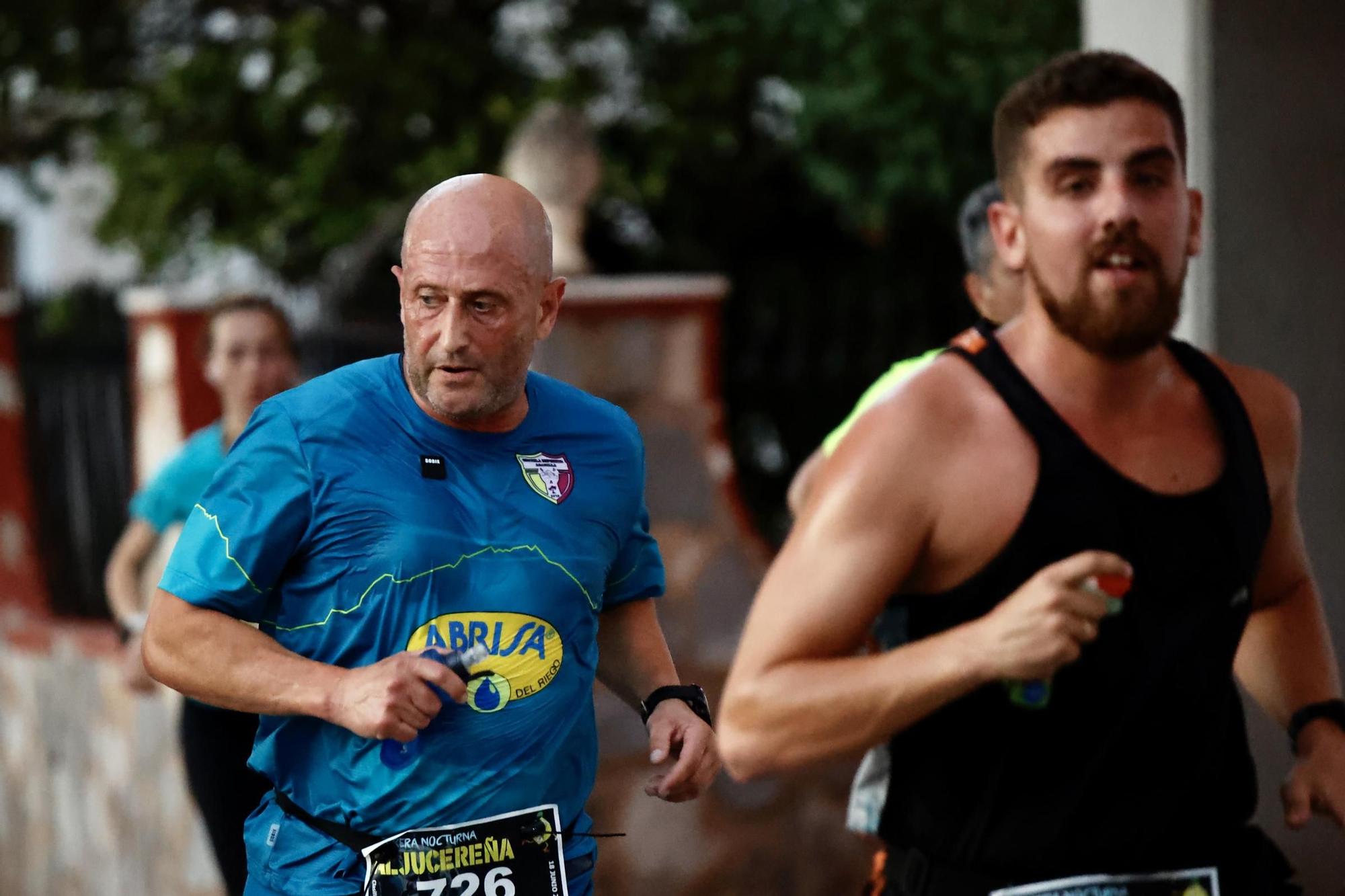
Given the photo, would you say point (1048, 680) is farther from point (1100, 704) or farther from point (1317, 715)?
point (1317, 715)

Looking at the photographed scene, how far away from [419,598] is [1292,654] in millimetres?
1287

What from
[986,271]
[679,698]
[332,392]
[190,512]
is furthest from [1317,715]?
[190,512]

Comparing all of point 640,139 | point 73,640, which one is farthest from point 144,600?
point 640,139

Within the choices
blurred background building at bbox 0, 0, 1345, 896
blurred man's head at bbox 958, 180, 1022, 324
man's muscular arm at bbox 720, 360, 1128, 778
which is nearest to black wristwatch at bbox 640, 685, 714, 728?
man's muscular arm at bbox 720, 360, 1128, 778

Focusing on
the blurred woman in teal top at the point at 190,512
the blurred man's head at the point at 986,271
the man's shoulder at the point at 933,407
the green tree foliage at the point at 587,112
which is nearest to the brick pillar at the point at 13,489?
the green tree foliage at the point at 587,112

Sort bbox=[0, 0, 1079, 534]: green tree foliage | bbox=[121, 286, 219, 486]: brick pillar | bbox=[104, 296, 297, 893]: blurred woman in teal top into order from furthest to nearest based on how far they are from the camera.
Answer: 1. bbox=[0, 0, 1079, 534]: green tree foliage
2. bbox=[121, 286, 219, 486]: brick pillar
3. bbox=[104, 296, 297, 893]: blurred woman in teal top

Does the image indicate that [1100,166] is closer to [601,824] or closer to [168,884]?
[601,824]

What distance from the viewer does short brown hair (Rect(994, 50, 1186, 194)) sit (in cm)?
242

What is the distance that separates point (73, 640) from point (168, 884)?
1.24m

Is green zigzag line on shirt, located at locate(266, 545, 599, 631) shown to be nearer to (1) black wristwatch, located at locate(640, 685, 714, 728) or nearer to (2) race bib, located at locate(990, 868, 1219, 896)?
(1) black wristwatch, located at locate(640, 685, 714, 728)

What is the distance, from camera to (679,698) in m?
3.01

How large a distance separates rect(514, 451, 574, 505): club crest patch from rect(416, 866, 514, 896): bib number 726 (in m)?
0.55

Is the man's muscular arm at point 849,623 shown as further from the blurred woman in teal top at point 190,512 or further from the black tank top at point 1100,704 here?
the blurred woman in teal top at point 190,512

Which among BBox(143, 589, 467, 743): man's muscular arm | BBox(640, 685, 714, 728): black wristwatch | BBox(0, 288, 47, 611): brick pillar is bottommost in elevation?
BBox(0, 288, 47, 611): brick pillar
